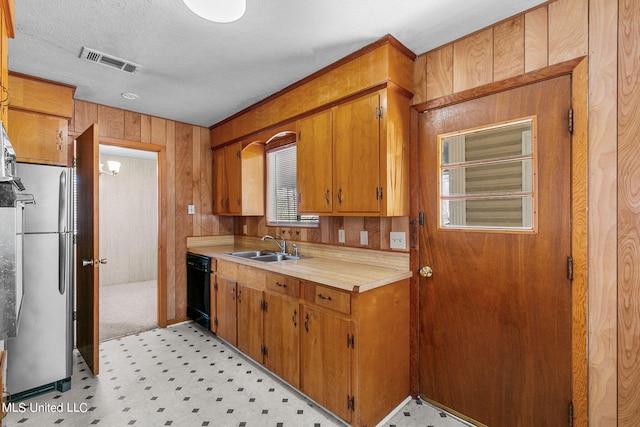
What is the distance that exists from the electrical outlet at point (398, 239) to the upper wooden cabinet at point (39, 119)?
3.03m

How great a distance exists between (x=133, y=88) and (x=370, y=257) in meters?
2.67

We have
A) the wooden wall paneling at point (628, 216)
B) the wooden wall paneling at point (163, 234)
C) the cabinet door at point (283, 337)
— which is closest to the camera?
the wooden wall paneling at point (628, 216)

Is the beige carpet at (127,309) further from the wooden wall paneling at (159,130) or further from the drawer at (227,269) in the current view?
the wooden wall paneling at (159,130)

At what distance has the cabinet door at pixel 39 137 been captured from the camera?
254cm

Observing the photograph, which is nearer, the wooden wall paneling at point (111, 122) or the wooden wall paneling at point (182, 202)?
the wooden wall paneling at point (111, 122)

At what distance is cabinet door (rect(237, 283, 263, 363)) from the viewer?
2587mm

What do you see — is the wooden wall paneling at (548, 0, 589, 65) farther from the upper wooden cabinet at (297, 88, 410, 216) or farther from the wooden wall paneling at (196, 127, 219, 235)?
the wooden wall paneling at (196, 127, 219, 235)

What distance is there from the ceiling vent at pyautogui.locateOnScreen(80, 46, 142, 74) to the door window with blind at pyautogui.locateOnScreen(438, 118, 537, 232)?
8.00ft

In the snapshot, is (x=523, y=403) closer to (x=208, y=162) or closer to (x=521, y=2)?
(x=521, y=2)

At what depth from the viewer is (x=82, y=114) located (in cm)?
314

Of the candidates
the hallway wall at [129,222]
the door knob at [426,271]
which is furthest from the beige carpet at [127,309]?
the door knob at [426,271]

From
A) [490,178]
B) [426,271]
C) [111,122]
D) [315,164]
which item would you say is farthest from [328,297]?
[111,122]

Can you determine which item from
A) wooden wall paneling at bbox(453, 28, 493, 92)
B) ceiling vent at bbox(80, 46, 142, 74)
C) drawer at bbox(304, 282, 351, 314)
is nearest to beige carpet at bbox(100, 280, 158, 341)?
drawer at bbox(304, 282, 351, 314)

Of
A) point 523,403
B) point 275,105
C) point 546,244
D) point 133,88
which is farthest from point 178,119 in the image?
point 523,403
